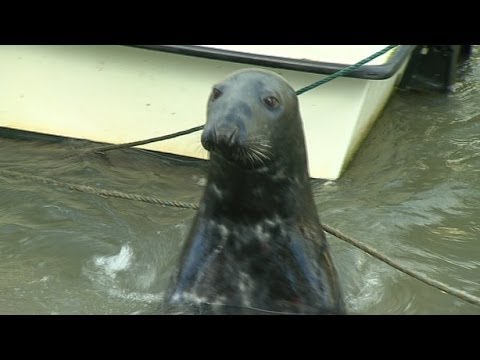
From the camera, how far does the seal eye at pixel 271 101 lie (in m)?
2.53

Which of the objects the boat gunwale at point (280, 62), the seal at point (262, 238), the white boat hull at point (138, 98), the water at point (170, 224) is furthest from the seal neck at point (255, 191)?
the white boat hull at point (138, 98)

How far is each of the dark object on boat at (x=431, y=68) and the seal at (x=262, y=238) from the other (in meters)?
3.96

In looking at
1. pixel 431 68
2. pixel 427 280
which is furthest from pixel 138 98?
pixel 431 68

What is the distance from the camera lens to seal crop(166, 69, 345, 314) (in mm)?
2590

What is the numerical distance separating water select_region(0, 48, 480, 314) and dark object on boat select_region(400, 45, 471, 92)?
1.00 meters

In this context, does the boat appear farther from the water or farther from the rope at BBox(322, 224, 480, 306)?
the rope at BBox(322, 224, 480, 306)

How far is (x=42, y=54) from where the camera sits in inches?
184

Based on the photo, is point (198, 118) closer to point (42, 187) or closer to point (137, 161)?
point (137, 161)

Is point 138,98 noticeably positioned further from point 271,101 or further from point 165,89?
point 271,101

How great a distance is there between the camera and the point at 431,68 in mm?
6457

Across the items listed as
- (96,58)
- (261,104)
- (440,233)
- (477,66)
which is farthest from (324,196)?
(477,66)

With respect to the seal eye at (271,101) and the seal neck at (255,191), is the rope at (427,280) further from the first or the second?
the seal eye at (271,101)

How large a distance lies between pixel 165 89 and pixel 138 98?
0.66ft
